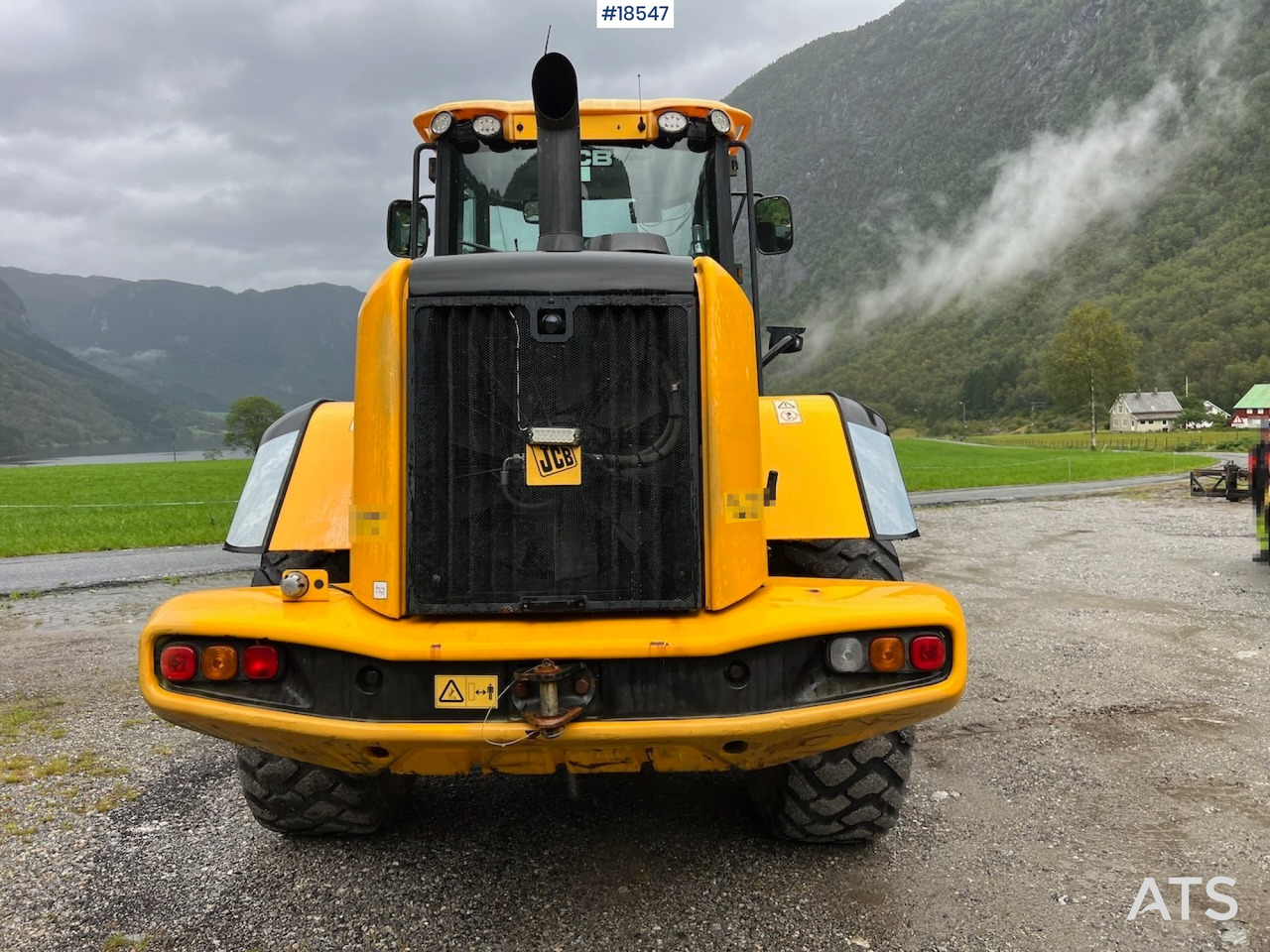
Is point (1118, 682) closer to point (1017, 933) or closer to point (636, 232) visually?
point (1017, 933)

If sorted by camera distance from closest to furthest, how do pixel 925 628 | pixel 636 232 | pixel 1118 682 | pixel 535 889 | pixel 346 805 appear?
pixel 925 628, pixel 535 889, pixel 346 805, pixel 636 232, pixel 1118 682

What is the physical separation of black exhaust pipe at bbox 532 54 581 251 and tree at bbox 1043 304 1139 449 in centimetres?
7084

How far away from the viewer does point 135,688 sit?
5355mm

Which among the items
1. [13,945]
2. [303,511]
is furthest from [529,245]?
[13,945]

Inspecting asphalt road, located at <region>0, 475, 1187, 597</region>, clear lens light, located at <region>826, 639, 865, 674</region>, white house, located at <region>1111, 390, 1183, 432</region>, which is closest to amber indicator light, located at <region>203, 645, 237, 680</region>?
clear lens light, located at <region>826, 639, 865, 674</region>

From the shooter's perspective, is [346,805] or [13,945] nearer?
[13,945]

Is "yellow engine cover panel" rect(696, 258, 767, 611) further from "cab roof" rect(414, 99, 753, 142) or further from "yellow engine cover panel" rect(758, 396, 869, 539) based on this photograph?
"cab roof" rect(414, 99, 753, 142)

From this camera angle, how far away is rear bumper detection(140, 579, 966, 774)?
2279 mm

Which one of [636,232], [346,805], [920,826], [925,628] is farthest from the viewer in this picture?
[636,232]

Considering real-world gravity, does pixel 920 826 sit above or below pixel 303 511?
below

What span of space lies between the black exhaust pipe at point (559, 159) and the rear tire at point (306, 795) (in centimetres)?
192

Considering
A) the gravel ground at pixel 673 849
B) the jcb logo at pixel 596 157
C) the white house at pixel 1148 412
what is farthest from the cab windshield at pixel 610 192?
the white house at pixel 1148 412

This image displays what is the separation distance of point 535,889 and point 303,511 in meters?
1.52

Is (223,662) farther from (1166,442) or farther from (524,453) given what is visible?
(1166,442)
